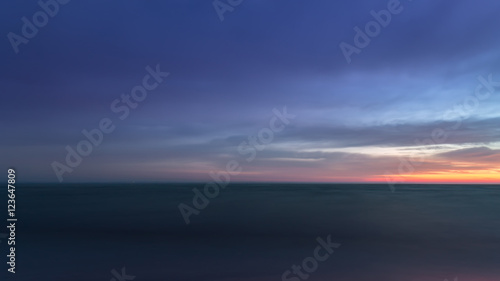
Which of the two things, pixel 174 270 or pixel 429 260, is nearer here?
pixel 174 270

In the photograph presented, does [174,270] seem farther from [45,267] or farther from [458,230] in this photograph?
[458,230]

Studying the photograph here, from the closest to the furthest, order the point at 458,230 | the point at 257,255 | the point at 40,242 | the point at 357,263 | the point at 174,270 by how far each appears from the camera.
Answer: the point at 174,270, the point at 357,263, the point at 257,255, the point at 40,242, the point at 458,230

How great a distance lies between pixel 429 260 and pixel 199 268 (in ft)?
28.3

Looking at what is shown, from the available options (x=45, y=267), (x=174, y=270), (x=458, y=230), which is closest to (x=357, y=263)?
(x=174, y=270)

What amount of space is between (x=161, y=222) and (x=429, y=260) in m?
16.2

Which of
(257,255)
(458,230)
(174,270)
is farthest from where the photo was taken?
(458,230)

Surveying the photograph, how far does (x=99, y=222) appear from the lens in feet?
81.7

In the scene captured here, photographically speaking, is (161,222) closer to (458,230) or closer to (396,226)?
(396,226)

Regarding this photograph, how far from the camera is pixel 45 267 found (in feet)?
42.5

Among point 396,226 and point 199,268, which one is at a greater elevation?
point 396,226

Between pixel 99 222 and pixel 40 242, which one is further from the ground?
pixel 99 222

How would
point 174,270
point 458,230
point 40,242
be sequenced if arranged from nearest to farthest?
point 174,270 → point 40,242 → point 458,230

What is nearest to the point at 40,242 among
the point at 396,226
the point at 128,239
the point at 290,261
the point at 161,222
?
the point at 128,239

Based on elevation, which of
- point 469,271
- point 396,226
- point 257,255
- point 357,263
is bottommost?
→ point 469,271
